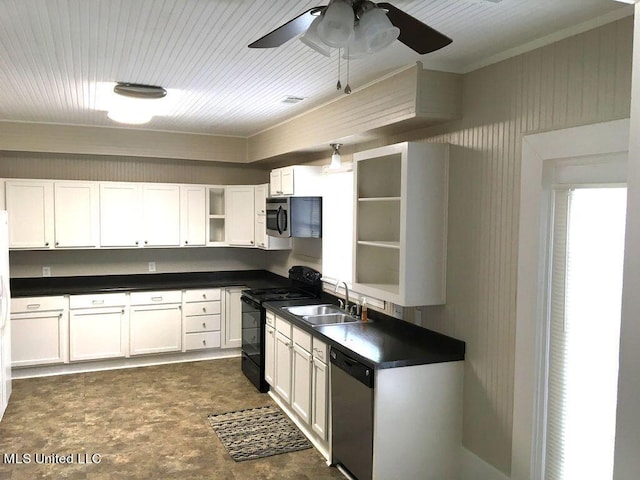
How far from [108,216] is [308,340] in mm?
3100

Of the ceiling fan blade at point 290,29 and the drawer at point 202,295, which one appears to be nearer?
the ceiling fan blade at point 290,29

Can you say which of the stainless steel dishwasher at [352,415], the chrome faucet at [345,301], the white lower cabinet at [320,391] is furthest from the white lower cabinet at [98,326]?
the stainless steel dishwasher at [352,415]

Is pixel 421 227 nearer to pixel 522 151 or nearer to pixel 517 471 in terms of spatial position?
pixel 522 151

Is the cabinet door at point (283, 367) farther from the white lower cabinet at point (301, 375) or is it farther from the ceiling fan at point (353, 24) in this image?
the ceiling fan at point (353, 24)

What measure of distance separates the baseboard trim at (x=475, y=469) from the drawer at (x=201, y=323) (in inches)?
139

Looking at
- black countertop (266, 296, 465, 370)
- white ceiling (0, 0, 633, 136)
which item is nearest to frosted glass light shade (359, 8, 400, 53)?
white ceiling (0, 0, 633, 136)

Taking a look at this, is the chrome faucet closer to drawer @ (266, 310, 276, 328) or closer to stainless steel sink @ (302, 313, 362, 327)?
stainless steel sink @ (302, 313, 362, 327)

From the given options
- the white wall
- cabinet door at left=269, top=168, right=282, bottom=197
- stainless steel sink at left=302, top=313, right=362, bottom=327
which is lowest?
stainless steel sink at left=302, top=313, right=362, bottom=327

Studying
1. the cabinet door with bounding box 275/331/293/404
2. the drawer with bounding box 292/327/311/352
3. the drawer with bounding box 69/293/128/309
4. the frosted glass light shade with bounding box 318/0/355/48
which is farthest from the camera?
the drawer with bounding box 69/293/128/309

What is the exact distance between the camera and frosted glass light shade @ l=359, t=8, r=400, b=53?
175 centimetres

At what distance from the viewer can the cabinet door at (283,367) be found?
4.33 metres

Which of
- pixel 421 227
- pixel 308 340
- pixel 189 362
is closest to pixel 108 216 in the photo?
pixel 189 362

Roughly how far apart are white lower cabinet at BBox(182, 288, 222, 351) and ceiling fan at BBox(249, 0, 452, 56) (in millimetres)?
4452

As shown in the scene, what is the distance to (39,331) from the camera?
17.6ft
